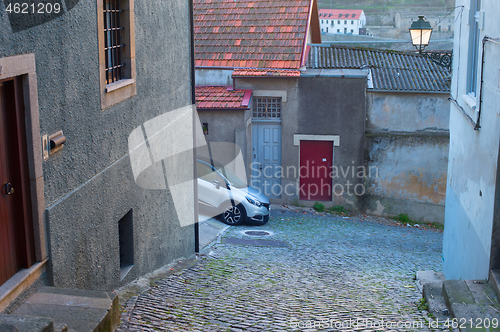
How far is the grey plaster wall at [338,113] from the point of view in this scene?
53.8ft

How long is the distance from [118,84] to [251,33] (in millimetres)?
12228

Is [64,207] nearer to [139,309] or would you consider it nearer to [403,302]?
[139,309]

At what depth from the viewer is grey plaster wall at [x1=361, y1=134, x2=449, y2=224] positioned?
16.4 m

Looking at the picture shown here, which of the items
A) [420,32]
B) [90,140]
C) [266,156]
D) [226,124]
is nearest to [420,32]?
[420,32]

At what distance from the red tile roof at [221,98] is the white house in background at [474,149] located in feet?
25.2

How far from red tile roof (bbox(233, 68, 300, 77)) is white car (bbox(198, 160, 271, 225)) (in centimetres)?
391

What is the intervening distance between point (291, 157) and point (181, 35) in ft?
27.8

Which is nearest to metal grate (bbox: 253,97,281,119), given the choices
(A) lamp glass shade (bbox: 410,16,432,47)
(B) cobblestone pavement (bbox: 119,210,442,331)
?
(B) cobblestone pavement (bbox: 119,210,442,331)

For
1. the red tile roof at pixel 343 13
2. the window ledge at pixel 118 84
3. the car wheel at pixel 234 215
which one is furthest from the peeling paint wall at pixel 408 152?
the red tile roof at pixel 343 13

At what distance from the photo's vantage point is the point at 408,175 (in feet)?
54.5

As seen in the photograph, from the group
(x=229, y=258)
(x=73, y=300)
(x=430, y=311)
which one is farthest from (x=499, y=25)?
(x=229, y=258)

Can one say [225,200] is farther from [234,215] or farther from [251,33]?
[251,33]

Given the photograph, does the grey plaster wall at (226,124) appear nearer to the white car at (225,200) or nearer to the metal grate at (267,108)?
the metal grate at (267,108)

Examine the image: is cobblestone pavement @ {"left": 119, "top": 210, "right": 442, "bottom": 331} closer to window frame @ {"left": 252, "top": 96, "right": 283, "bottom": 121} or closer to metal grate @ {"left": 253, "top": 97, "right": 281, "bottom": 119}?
window frame @ {"left": 252, "top": 96, "right": 283, "bottom": 121}
